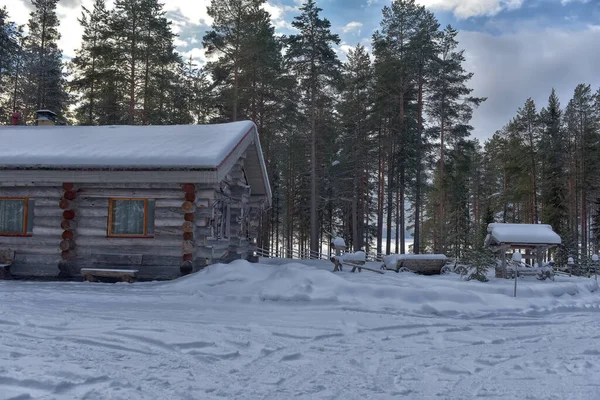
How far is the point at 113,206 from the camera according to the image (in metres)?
12.0

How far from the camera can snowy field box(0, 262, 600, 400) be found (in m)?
4.05

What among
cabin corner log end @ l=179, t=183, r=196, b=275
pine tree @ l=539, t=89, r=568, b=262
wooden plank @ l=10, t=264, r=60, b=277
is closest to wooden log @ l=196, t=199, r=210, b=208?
cabin corner log end @ l=179, t=183, r=196, b=275

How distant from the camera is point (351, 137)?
30000 millimetres

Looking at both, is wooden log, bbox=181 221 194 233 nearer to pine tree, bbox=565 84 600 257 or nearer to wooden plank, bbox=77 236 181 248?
wooden plank, bbox=77 236 181 248

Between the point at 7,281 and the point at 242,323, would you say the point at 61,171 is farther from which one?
the point at 242,323

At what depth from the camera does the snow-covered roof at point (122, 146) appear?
443 inches

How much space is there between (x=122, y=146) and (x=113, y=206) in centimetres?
200

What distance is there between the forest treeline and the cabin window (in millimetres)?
14249

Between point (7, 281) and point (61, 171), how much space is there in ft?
11.4

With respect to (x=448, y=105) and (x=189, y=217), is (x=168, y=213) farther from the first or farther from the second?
(x=448, y=105)

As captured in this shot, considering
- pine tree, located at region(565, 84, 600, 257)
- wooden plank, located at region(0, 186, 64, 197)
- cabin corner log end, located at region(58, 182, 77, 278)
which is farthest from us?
pine tree, located at region(565, 84, 600, 257)

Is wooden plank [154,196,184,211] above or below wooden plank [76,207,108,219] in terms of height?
above

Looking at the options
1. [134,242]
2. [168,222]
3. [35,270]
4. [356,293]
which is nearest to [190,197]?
[168,222]

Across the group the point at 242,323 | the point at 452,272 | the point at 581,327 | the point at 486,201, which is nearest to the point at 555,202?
the point at 486,201
